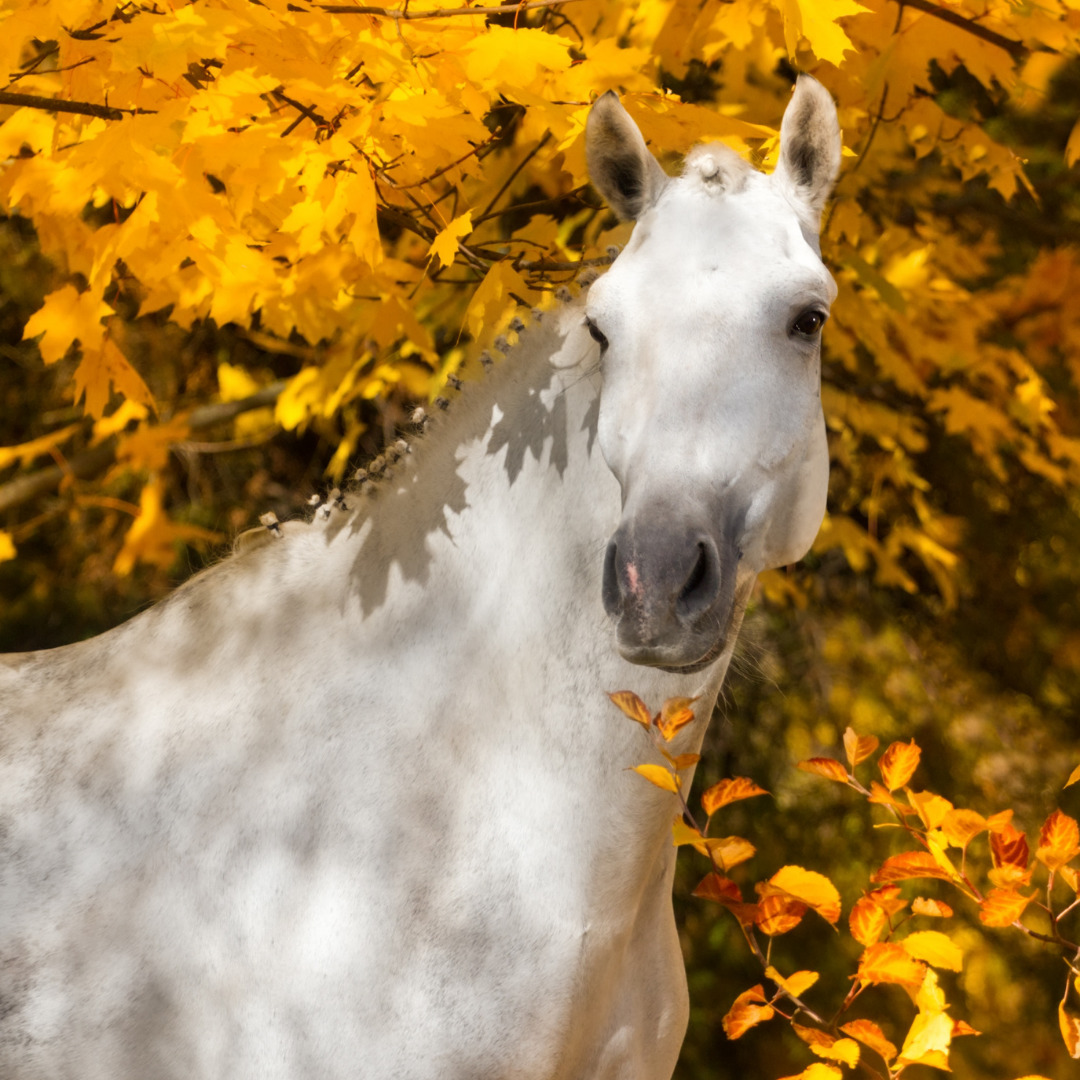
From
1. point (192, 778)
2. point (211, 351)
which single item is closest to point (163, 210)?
point (192, 778)

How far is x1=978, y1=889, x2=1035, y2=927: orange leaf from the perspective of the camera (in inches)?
78.5

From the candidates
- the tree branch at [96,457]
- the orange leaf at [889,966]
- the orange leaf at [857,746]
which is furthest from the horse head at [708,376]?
the tree branch at [96,457]

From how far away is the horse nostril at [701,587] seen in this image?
1688 mm

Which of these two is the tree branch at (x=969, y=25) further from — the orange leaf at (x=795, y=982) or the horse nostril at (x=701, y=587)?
the orange leaf at (x=795, y=982)

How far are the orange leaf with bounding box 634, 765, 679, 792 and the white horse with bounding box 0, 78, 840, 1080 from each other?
11 cm

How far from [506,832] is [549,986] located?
0.31 metres

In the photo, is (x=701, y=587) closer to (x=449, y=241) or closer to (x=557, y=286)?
(x=449, y=241)

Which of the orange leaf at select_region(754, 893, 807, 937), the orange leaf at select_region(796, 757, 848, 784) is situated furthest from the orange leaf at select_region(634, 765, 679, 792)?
the orange leaf at select_region(754, 893, 807, 937)

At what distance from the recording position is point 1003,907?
201 cm

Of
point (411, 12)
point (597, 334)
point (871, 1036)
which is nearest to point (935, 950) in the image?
point (871, 1036)

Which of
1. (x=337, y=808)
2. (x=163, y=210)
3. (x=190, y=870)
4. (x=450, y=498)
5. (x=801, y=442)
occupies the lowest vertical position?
(x=190, y=870)

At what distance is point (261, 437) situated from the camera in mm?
5016

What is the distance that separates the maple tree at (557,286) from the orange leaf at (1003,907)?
1.15ft

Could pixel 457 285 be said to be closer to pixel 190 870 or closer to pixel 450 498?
pixel 450 498
